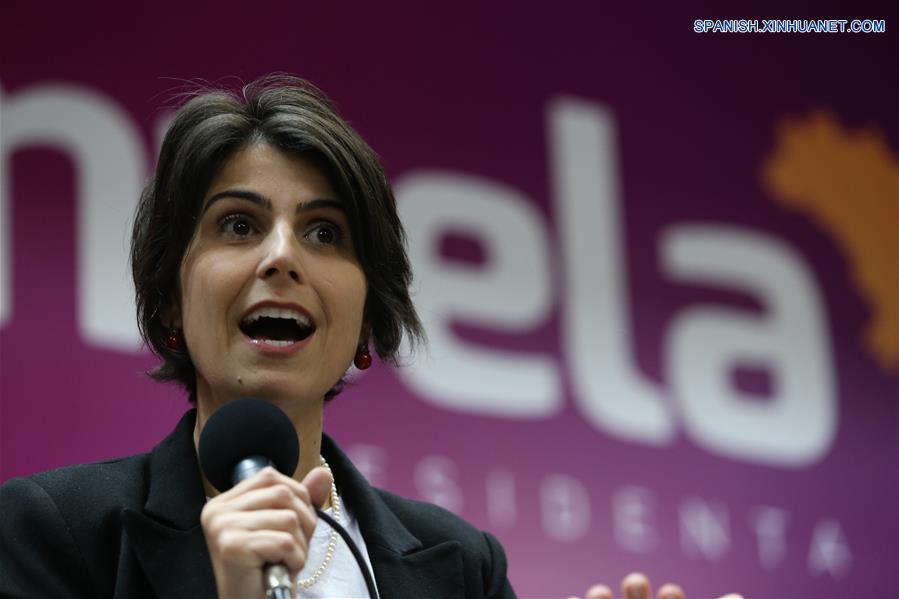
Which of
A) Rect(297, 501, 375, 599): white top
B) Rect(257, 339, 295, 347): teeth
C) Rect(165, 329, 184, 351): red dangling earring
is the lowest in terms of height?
Rect(297, 501, 375, 599): white top

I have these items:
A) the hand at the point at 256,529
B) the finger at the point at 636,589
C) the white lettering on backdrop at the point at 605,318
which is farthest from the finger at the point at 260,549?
the white lettering on backdrop at the point at 605,318

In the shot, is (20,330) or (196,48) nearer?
(20,330)

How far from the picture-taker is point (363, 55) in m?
3.57

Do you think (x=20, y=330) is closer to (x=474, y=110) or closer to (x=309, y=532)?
→ (x=474, y=110)

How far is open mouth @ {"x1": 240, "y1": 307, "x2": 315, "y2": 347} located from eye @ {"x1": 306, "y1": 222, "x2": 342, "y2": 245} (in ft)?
0.39

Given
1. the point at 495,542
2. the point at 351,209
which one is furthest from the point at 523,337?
the point at 351,209

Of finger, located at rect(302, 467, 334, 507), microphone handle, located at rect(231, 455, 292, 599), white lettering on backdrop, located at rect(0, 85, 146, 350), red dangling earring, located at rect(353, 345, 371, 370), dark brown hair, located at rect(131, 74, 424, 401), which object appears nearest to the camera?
microphone handle, located at rect(231, 455, 292, 599)

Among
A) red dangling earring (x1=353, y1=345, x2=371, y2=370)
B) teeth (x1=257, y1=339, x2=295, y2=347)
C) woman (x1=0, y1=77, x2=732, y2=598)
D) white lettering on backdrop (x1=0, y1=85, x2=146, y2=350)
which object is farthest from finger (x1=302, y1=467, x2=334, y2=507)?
white lettering on backdrop (x1=0, y1=85, x2=146, y2=350)

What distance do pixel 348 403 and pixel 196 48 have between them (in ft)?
2.99

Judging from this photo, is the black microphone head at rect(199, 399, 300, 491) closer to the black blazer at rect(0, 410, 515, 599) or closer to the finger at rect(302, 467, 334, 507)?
the finger at rect(302, 467, 334, 507)

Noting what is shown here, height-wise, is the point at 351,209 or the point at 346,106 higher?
the point at 346,106

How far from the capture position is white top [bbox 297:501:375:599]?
73.1 inches

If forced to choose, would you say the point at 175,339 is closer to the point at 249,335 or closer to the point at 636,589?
the point at 249,335

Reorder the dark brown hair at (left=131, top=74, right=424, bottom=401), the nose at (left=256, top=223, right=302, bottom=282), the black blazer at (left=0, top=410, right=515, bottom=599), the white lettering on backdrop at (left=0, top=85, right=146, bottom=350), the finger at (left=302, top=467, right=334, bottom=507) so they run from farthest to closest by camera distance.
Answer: the white lettering on backdrop at (left=0, top=85, right=146, bottom=350)
the dark brown hair at (left=131, top=74, right=424, bottom=401)
the nose at (left=256, top=223, right=302, bottom=282)
the black blazer at (left=0, top=410, right=515, bottom=599)
the finger at (left=302, top=467, right=334, bottom=507)
